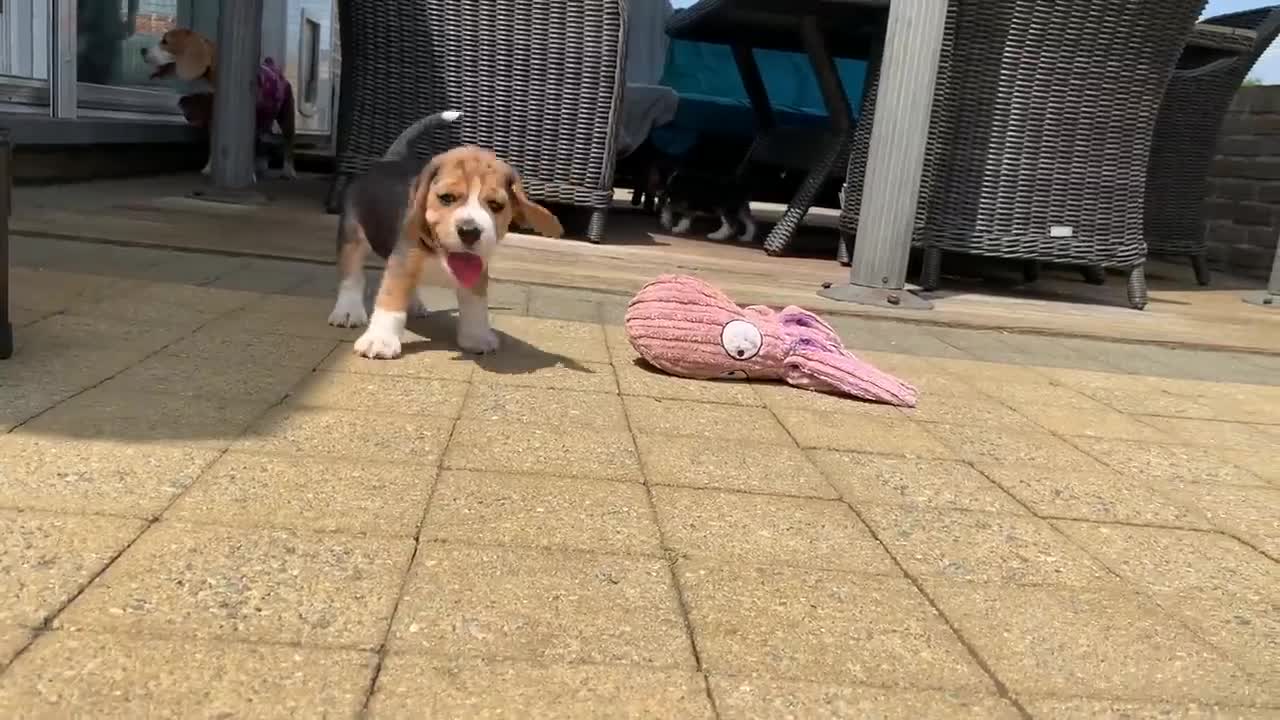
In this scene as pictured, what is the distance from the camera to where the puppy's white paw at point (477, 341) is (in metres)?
2.65

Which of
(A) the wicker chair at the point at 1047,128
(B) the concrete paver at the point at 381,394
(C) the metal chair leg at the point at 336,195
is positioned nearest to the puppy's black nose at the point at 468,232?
(B) the concrete paver at the point at 381,394

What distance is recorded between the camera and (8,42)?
502 centimetres

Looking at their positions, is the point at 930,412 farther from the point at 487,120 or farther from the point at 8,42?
the point at 8,42

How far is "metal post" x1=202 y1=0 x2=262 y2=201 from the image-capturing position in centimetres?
494

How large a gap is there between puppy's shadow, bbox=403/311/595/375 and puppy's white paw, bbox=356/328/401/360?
88mm

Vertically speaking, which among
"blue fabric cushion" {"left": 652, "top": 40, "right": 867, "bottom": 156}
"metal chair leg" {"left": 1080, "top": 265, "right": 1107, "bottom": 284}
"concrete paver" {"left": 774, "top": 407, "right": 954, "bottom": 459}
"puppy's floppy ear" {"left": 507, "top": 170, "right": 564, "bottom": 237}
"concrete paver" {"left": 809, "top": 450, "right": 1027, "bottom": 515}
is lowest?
"concrete paver" {"left": 809, "top": 450, "right": 1027, "bottom": 515}

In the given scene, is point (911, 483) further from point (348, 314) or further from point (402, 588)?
point (348, 314)

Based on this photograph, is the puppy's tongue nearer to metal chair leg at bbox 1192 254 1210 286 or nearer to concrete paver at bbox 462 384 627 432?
concrete paver at bbox 462 384 627 432

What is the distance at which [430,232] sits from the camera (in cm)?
245

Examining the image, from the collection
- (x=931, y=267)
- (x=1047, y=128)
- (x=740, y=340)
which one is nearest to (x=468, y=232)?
(x=740, y=340)

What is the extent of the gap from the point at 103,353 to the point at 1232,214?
6.69 meters

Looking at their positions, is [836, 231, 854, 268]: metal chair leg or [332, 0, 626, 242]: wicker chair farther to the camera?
[836, 231, 854, 268]: metal chair leg

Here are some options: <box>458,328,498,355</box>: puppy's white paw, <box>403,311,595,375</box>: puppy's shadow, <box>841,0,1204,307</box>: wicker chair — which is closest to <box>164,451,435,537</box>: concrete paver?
<box>403,311,595,375</box>: puppy's shadow

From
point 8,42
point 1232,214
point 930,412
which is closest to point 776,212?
point 1232,214
